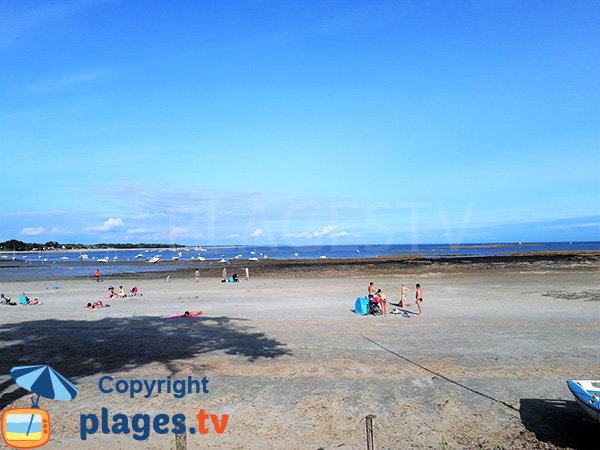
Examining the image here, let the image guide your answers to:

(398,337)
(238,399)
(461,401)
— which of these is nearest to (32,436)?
(238,399)

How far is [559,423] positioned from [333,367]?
6.19 metres

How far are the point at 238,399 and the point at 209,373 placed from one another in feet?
8.16

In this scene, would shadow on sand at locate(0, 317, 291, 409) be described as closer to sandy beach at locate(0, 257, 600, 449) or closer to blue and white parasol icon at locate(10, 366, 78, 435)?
sandy beach at locate(0, 257, 600, 449)

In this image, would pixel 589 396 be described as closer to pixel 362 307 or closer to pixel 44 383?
pixel 44 383

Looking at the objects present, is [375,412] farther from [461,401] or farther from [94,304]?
[94,304]

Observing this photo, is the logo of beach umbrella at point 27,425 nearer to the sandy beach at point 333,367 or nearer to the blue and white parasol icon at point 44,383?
the blue and white parasol icon at point 44,383

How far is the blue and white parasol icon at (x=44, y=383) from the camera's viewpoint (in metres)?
6.53

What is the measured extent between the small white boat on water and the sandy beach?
0.63 metres

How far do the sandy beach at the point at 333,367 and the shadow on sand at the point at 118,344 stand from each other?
76 millimetres

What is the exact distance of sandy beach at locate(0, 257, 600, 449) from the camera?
9.27 meters

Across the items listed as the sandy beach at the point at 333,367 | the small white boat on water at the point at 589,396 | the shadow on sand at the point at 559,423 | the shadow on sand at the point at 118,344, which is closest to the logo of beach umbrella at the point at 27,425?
the sandy beach at the point at 333,367

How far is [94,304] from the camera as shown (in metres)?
27.1

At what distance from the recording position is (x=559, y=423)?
9.62 m

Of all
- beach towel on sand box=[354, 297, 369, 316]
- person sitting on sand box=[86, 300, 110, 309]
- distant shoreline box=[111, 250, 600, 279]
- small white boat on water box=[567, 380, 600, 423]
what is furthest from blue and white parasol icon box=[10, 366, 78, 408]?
distant shoreline box=[111, 250, 600, 279]
